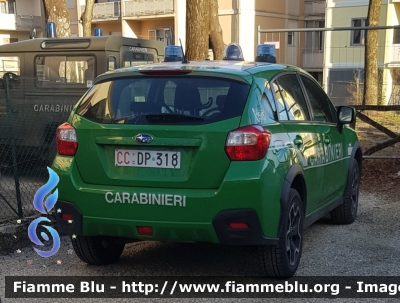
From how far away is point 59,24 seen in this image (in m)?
12.7

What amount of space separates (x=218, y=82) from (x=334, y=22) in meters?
26.3

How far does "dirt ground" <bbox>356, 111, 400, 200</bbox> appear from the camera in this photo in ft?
28.9

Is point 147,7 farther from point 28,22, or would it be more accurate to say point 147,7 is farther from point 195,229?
point 195,229

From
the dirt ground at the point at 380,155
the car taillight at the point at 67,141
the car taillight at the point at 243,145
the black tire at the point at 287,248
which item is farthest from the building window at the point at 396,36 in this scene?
the car taillight at the point at 67,141

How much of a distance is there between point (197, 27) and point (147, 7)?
27.2 meters

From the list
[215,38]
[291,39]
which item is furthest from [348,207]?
[291,39]

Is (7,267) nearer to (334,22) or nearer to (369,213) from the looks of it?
(369,213)

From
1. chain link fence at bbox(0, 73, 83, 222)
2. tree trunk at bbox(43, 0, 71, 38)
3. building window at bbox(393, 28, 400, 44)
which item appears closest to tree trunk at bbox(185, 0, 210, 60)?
chain link fence at bbox(0, 73, 83, 222)

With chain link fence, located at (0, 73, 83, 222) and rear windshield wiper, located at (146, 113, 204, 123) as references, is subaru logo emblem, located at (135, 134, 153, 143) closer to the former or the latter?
rear windshield wiper, located at (146, 113, 204, 123)

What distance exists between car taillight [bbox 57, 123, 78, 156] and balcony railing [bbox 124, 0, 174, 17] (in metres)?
31.0

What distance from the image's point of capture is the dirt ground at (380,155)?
880 centimetres

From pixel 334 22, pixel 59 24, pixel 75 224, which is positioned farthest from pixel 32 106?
pixel 334 22

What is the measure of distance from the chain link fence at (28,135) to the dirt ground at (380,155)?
4.63m

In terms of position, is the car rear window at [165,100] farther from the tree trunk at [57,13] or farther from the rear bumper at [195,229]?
the tree trunk at [57,13]
